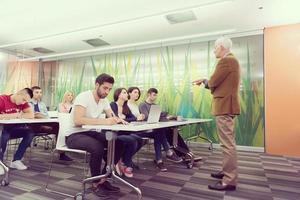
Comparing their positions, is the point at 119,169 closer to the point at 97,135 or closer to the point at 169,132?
the point at 97,135

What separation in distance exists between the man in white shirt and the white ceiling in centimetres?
190

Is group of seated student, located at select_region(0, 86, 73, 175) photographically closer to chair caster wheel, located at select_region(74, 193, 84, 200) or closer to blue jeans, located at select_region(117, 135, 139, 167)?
chair caster wheel, located at select_region(74, 193, 84, 200)

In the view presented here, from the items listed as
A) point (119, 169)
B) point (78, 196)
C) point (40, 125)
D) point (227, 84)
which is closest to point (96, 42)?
point (40, 125)

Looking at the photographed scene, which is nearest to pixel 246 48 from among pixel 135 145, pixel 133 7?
pixel 133 7

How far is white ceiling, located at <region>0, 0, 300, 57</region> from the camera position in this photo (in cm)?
399

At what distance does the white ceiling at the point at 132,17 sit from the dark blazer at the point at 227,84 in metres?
1.34

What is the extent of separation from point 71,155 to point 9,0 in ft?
9.51

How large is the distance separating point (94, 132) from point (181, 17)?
3.17 m

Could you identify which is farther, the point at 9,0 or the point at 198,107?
the point at 198,107

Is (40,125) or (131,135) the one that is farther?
(40,125)

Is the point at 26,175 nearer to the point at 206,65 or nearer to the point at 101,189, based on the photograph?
the point at 101,189

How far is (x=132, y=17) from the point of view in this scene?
4.59 metres

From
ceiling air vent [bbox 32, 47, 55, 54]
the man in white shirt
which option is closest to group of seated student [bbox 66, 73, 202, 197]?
the man in white shirt

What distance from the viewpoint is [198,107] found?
546cm
